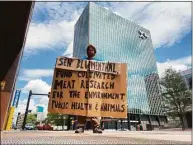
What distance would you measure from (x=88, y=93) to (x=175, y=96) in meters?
36.6

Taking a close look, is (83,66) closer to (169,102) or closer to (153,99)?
(169,102)

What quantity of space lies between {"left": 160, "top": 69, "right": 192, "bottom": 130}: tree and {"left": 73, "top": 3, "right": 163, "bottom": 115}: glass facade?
4156cm

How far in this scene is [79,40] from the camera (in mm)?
88750

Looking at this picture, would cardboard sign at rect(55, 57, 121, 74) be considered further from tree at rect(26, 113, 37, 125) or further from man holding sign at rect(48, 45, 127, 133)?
tree at rect(26, 113, 37, 125)

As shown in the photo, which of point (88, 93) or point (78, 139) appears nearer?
point (78, 139)

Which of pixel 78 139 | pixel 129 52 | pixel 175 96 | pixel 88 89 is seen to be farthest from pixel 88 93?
pixel 129 52

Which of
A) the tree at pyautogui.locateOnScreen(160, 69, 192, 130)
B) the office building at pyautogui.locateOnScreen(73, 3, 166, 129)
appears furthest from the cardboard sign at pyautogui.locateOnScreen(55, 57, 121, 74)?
the office building at pyautogui.locateOnScreen(73, 3, 166, 129)

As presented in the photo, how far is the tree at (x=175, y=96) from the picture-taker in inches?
1469

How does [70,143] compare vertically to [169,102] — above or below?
below

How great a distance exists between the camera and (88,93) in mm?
3812

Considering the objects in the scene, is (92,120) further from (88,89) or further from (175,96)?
(175,96)

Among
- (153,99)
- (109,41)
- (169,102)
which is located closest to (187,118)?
(169,102)

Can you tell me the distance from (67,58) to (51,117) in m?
65.7

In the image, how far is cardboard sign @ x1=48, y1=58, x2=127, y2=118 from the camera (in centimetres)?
371
